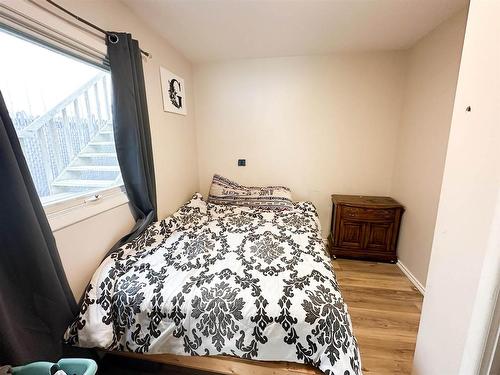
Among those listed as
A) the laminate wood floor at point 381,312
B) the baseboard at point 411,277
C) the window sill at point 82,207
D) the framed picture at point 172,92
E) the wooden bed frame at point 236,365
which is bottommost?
the laminate wood floor at point 381,312

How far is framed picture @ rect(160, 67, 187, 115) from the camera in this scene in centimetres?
218

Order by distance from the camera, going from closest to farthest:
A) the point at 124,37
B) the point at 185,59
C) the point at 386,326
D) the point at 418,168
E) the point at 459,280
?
the point at 459,280, the point at 124,37, the point at 386,326, the point at 418,168, the point at 185,59

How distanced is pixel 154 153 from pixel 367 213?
91.0 inches

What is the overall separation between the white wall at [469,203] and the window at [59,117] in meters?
1.83

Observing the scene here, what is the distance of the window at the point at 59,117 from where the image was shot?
3.61 ft

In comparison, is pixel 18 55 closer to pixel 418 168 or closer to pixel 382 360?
pixel 382 360

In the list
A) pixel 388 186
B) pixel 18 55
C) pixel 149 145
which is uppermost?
pixel 18 55

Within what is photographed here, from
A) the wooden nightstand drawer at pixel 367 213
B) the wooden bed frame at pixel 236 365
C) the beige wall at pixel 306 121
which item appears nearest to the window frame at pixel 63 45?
the wooden bed frame at pixel 236 365

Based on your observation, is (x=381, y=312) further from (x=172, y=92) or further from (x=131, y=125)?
(x=172, y=92)

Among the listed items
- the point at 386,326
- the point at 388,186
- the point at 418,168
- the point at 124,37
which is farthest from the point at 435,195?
the point at 124,37

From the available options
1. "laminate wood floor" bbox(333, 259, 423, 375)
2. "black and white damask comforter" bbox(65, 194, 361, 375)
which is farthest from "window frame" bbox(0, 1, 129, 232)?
"laminate wood floor" bbox(333, 259, 423, 375)

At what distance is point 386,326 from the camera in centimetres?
168

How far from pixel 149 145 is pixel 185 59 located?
150 centimetres

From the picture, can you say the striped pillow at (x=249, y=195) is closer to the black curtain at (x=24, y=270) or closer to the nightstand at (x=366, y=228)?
the nightstand at (x=366, y=228)
